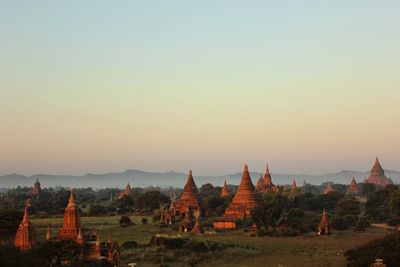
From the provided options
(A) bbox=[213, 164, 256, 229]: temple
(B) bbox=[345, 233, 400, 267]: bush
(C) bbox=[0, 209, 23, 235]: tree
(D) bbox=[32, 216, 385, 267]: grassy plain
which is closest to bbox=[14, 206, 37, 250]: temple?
(D) bbox=[32, 216, 385, 267]: grassy plain

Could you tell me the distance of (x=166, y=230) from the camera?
200ft

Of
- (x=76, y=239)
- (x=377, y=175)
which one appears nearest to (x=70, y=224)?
(x=76, y=239)

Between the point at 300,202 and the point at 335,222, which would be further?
the point at 300,202

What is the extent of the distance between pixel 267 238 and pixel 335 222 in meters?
12.2

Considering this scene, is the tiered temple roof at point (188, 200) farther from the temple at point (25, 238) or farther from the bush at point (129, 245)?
the temple at point (25, 238)

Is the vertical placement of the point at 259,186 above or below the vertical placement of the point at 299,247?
above

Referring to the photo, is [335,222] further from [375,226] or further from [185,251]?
[185,251]

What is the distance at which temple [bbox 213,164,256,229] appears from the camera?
6272 centimetres

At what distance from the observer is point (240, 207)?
6756cm

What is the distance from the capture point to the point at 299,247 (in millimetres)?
44656

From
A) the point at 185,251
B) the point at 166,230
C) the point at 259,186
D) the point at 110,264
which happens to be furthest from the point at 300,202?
the point at 110,264

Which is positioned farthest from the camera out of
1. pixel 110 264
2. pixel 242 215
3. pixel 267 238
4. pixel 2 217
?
pixel 242 215

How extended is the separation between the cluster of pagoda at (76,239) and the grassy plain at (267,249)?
304 centimetres

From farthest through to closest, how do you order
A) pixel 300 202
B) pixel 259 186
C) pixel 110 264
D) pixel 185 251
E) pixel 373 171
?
pixel 373 171
pixel 259 186
pixel 300 202
pixel 185 251
pixel 110 264
